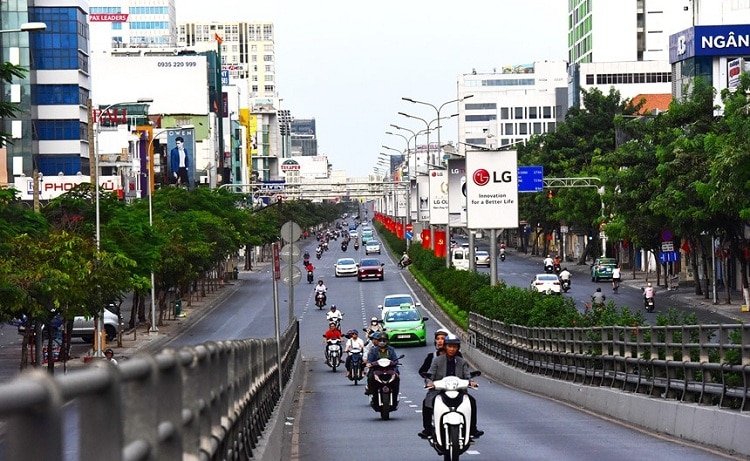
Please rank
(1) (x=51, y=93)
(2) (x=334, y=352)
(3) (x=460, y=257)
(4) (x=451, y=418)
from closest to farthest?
1. (4) (x=451, y=418)
2. (2) (x=334, y=352)
3. (3) (x=460, y=257)
4. (1) (x=51, y=93)

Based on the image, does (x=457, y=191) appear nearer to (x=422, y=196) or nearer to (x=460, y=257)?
→ (x=422, y=196)

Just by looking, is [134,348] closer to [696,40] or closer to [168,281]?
[168,281]

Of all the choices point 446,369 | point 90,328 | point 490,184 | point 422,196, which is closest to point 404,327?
point 490,184

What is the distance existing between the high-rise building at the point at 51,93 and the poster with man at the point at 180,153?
1109 inches

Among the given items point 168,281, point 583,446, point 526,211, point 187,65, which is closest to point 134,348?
point 168,281

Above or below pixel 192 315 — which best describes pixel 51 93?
above

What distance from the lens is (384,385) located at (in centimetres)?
2542

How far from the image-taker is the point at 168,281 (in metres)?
73.4

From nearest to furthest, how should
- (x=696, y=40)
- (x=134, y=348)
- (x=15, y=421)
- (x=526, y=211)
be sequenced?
(x=15, y=421)
(x=134, y=348)
(x=696, y=40)
(x=526, y=211)

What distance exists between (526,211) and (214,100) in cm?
7244

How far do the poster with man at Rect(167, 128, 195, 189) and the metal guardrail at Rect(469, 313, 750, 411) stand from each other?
10987cm

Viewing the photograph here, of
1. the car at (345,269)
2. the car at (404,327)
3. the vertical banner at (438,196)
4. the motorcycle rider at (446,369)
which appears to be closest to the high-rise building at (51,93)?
the car at (345,269)

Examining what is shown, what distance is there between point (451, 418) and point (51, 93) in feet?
332

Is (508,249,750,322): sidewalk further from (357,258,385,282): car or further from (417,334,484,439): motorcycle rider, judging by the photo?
(417,334,484,439): motorcycle rider
